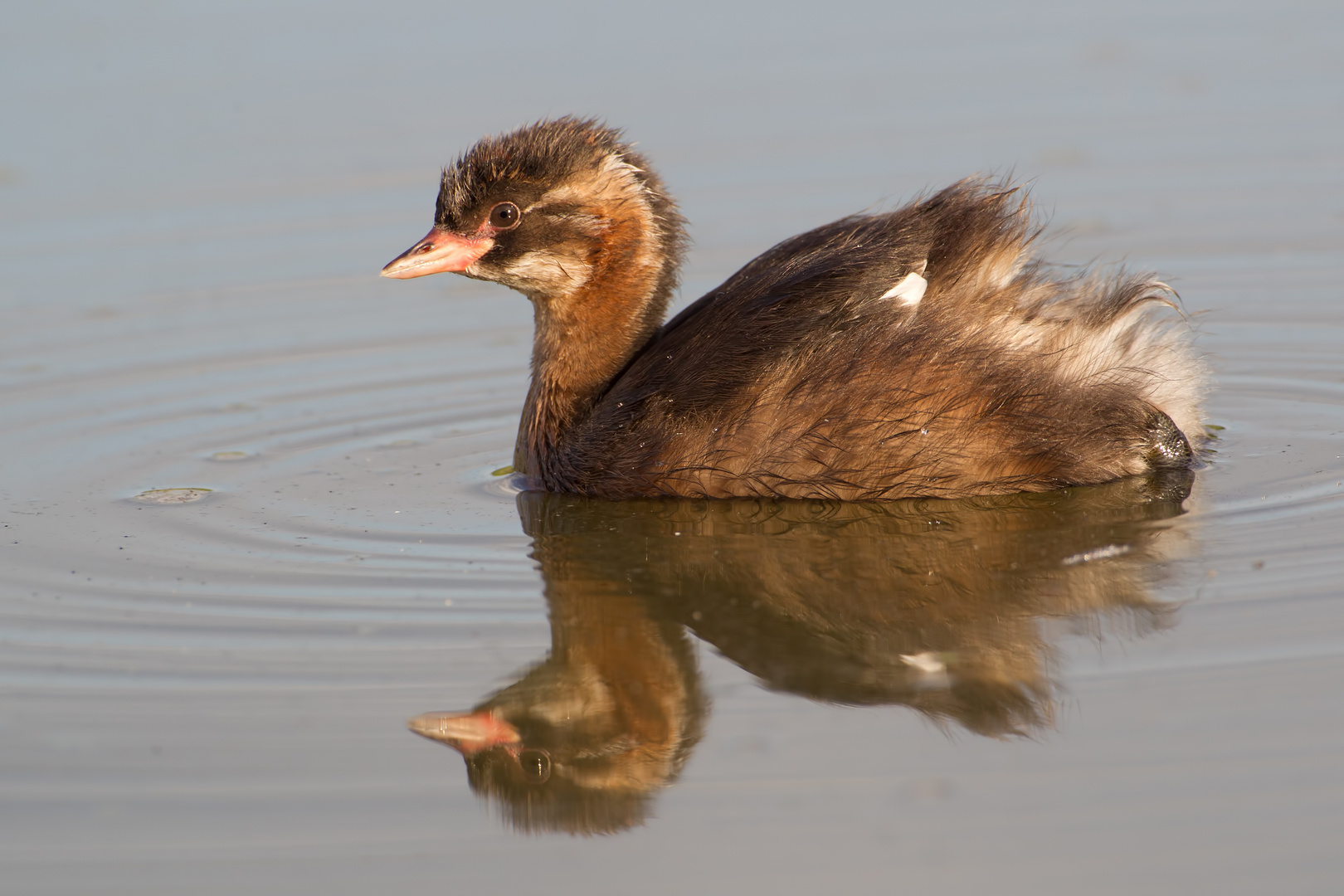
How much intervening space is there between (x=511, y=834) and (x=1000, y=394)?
9.05 ft

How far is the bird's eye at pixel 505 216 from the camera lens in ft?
24.7

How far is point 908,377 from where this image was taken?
661cm

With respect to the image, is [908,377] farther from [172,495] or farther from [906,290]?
[172,495]

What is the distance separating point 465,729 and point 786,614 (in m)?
1.20

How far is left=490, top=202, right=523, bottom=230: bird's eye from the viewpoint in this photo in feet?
24.7

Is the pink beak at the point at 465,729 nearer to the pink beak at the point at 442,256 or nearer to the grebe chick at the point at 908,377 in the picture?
the grebe chick at the point at 908,377

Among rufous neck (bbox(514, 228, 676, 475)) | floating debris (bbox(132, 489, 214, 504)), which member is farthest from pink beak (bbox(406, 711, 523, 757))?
floating debris (bbox(132, 489, 214, 504))

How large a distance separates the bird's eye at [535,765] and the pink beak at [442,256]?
294cm

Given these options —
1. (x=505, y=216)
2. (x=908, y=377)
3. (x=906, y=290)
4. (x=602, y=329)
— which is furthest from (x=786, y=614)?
(x=505, y=216)

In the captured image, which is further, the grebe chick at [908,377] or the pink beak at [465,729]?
the grebe chick at [908,377]

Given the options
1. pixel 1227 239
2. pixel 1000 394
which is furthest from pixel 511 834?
pixel 1227 239

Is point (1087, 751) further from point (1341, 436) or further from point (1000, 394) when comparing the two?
point (1341, 436)

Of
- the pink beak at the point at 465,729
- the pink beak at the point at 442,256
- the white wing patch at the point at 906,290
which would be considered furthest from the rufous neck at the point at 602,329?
the pink beak at the point at 465,729

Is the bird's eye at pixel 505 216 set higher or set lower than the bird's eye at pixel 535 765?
higher
